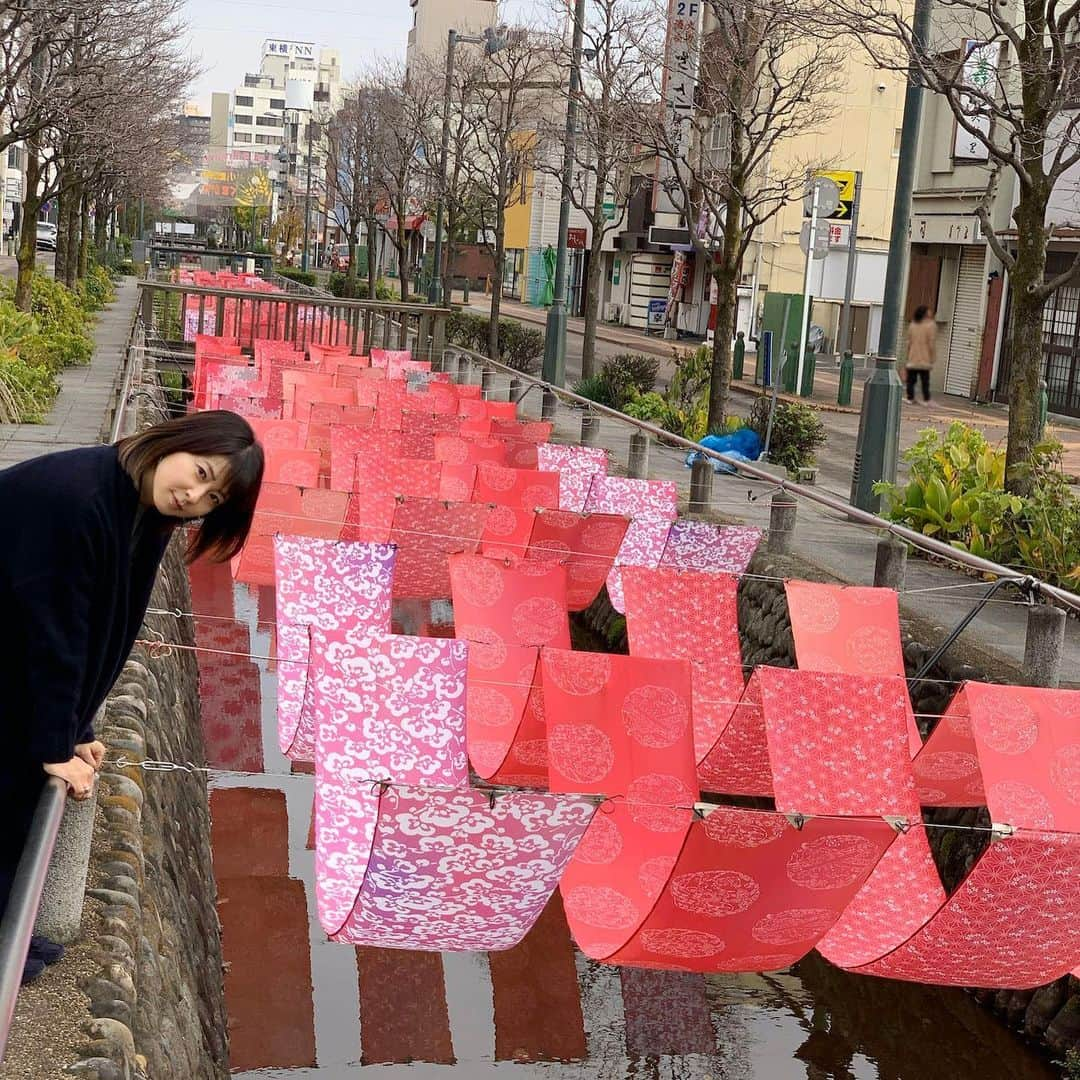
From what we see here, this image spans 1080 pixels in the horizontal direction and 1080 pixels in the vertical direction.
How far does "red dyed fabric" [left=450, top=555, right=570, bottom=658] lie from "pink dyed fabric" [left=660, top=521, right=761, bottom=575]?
1775 mm

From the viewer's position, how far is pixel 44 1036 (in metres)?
3.52

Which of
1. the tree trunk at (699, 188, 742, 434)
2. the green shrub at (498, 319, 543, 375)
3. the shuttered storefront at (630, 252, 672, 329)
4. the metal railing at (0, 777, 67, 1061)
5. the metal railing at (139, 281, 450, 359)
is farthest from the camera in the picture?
the shuttered storefront at (630, 252, 672, 329)

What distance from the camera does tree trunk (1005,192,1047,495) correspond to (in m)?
11.1

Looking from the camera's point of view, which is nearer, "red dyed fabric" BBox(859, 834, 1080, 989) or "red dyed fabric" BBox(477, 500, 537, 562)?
"red dyed fabric" BBox(859, 834, 1080, 989)

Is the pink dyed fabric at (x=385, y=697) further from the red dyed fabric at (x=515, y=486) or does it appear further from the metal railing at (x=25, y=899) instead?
the red dyed fabric at (x=515, y=486)

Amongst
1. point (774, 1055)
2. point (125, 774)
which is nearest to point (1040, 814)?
point (774, 1055)

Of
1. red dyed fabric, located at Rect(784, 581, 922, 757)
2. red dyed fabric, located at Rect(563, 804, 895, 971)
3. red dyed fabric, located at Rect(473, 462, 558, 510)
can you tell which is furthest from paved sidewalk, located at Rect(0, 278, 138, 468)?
red dyed fabric, located at Rect(563, 804, 895, 971)

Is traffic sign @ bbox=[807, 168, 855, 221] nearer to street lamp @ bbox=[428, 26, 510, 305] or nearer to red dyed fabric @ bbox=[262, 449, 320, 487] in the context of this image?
street lamp @ bbox=[428, 26, 510, 305]

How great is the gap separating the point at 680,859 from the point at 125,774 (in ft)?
5.95

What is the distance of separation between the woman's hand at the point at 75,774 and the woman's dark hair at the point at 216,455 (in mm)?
488

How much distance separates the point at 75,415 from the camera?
51.2 ft

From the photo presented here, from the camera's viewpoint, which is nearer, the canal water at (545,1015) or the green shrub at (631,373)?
the canal water at (545,1015)

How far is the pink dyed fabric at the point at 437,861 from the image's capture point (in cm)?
464

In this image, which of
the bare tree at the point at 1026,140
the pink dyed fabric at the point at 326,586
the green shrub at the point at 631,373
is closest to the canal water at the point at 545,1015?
the pink dyed fabric at the point at 326,586
